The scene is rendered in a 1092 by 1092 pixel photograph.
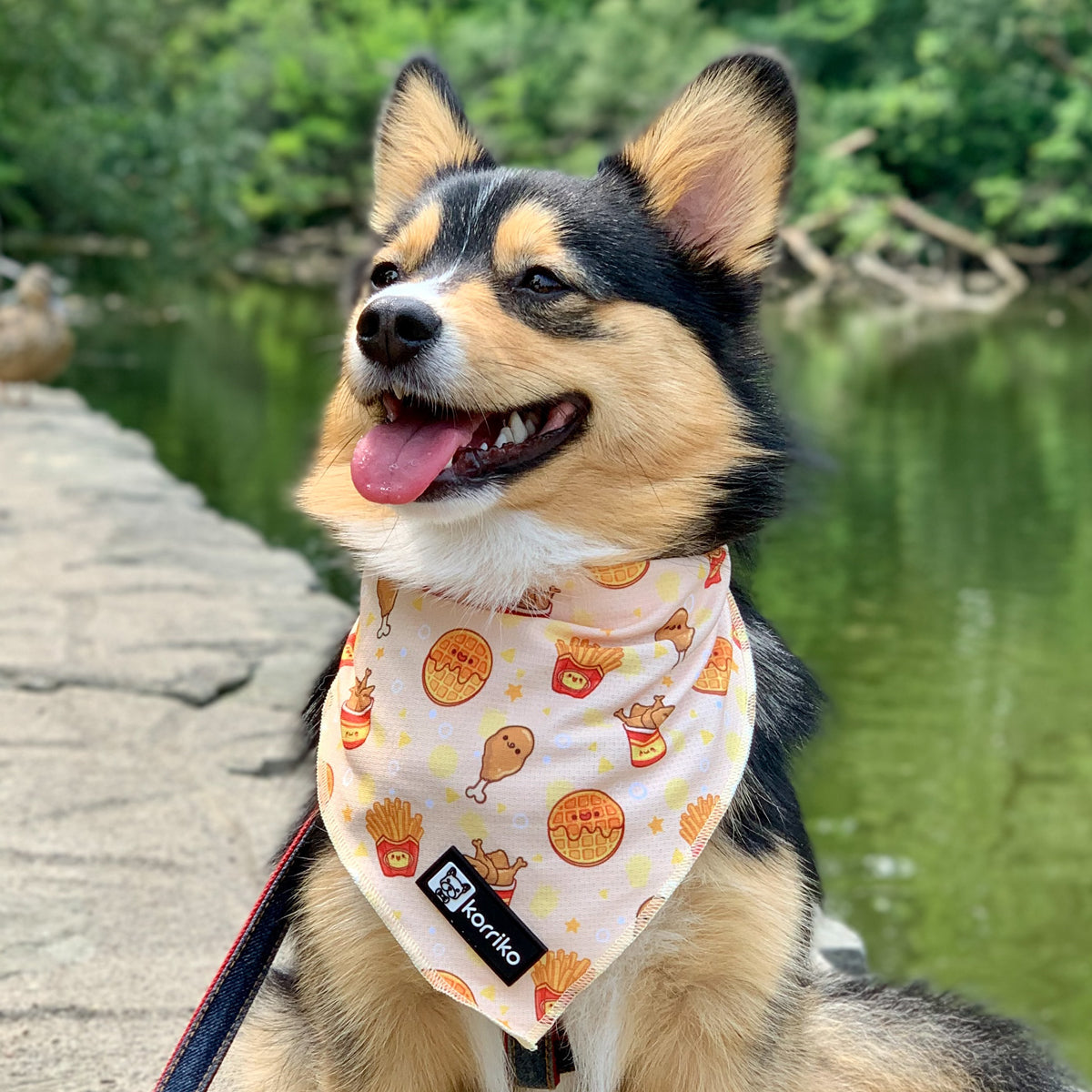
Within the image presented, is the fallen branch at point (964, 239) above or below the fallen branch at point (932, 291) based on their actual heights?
above

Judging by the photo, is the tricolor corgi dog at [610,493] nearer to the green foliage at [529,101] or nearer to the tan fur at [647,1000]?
the tan fur at [647,1000]

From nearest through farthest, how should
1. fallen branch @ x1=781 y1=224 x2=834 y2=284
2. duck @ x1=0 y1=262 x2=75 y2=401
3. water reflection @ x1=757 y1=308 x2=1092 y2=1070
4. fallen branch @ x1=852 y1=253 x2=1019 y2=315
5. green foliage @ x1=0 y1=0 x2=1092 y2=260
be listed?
water reflection @ x1=757 y1=308 x2=1092 y2=1070
duck @ x1=0 y1=262 x2=75 y2=401
green foliage @ x1=0 y1=0 x2=1092 y2=260
fallen branch @ x1=852 y1=253 x2=1019 y2=315
fallen branch @ x1=781 y1=224 x2=834 y2=284

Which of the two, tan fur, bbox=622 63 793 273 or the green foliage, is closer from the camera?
tan fur, bbox=622 63 793 273

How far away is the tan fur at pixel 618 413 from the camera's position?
1999mm

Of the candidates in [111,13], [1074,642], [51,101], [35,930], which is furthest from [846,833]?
[111,13]

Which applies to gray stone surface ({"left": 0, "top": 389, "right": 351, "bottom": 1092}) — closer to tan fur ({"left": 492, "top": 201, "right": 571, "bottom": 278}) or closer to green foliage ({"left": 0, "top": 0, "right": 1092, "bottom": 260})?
tan fur ({"left": 492, "top": 201, "right": 571, "bottom": 278})

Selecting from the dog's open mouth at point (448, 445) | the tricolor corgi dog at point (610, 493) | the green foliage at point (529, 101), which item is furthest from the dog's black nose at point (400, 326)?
the green foliage at point (529, 101)

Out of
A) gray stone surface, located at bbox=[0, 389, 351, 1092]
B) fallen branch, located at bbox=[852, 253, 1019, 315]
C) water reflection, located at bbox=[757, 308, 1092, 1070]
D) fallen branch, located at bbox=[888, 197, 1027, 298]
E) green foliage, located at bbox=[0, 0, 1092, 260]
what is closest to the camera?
gray stone surface, located at bbox=[0, 389, 351, 1092]

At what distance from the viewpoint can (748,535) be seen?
2281 millimetres

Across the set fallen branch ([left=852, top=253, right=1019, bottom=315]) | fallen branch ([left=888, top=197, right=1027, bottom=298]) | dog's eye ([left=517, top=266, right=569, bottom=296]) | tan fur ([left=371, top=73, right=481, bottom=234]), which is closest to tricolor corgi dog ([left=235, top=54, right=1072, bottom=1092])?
dog's eye ([left=517, top=266, right=569, bottom=296])

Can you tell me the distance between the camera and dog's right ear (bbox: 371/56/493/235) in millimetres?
2459

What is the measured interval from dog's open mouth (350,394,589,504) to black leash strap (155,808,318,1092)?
618 mm

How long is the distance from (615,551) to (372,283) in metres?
0.67

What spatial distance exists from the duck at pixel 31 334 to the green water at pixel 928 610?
3.94ft
